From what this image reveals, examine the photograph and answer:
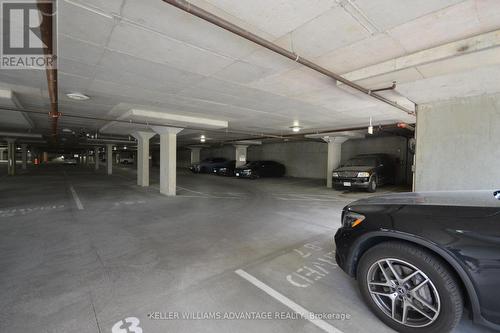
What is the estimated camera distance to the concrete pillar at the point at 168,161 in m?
8.78

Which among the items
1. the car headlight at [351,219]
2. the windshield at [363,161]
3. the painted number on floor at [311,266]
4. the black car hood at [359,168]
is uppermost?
the windshield at [363,161]

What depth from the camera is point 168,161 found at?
29.9ft

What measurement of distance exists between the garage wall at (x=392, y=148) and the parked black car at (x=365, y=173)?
1579mm

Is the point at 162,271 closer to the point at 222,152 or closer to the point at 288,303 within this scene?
the point at 288,303

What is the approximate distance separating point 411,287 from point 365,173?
8.18 m

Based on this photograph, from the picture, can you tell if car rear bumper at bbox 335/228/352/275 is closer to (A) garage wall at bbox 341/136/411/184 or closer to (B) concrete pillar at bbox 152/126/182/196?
(B) concrete pillar at bbox 152/126/182/196

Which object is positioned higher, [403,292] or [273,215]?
[403,292]

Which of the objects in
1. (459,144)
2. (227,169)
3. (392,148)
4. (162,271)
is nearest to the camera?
(162,271)

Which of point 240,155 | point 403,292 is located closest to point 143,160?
point 240,155

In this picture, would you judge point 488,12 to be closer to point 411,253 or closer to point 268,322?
point 411,253

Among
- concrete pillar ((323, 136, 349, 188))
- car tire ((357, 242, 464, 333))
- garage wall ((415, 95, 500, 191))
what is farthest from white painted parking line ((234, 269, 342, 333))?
concrete pillar ((323, 136, 349, 188))

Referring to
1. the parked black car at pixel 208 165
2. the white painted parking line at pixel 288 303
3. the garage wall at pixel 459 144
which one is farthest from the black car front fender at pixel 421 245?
the parked black car at pixel 208 165

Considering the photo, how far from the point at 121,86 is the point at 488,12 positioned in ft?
17.7

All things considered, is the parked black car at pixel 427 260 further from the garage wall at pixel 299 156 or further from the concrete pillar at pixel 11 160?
the concrete pillar at pixel 11 160
